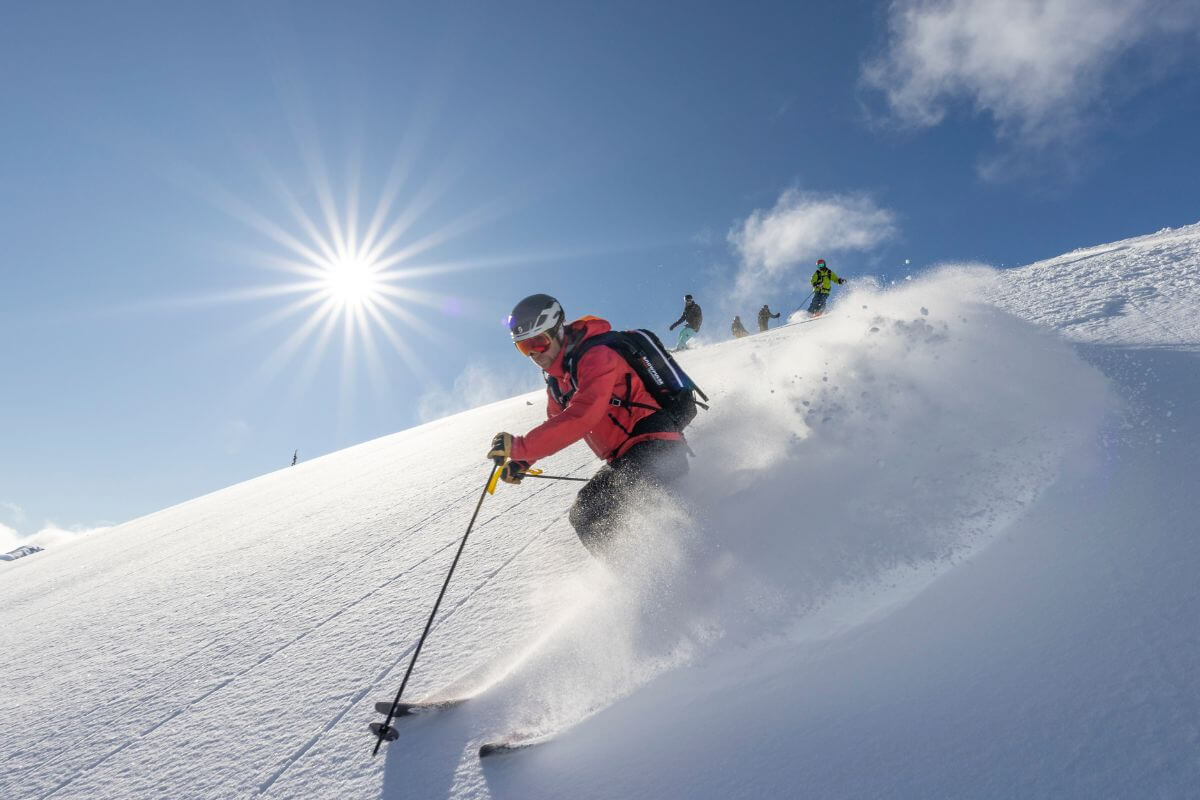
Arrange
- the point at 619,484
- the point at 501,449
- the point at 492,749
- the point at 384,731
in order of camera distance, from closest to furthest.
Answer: the point at 492,749
the point at 384,731
the point at 501,449
the point at 619,484

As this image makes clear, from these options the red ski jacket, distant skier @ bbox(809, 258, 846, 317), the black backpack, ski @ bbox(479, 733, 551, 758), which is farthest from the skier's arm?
distant skier @ bbox(809, 258, 846, 317)

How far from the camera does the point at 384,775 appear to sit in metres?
2.58

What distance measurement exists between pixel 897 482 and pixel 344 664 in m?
3.68

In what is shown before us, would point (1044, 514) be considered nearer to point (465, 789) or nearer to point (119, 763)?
point (465, 789)

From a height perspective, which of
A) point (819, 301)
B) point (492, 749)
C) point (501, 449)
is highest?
point (819, 301)

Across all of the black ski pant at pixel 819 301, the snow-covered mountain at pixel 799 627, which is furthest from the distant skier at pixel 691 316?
the snow-covered mountain at pixel 799 627

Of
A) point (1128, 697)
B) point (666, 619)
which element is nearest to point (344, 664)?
point (666, 619)

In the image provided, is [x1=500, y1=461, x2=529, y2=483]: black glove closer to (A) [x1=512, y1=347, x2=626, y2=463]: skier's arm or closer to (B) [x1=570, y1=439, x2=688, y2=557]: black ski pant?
(A) [x1=512, y1=347, x2=626, y2=463]: skier's arm

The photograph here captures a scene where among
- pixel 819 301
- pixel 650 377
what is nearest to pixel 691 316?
pixel 819 301

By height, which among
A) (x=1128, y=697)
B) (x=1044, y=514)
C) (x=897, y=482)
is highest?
(x=897, y=482)

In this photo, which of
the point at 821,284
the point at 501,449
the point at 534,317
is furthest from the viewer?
the point at 821,284

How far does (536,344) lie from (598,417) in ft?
2.82

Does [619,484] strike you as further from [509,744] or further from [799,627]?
[509,744]

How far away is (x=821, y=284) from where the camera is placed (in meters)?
20.2
